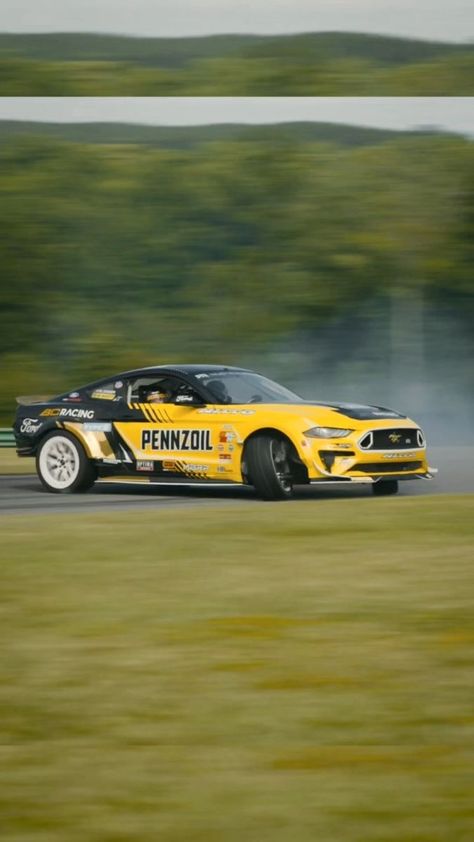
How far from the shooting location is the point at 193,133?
124 feet

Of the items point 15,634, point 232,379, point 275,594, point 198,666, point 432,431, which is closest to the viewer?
point 198,666

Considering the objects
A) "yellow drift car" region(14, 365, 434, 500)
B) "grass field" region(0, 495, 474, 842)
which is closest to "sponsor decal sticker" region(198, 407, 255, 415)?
"yellow drift car" region(14, 365, 434, 500)

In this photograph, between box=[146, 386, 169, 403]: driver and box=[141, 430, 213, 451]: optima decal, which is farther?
box=[146, 386, 169, 403]: driver

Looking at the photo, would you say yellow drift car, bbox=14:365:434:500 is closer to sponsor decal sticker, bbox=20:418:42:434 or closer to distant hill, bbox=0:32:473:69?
sponsor decal sticker, bbox=20:418:42:434

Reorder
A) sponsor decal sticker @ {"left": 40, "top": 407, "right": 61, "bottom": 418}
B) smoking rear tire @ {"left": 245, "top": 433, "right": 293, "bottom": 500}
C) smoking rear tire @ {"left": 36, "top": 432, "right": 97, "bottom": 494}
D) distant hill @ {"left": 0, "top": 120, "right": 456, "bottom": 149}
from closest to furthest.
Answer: smoking rear tire @ {"left": 245, "top": 433, "right": 293, "bottom": 500} < smoking rear tire @ {"left": 36, "top": 432, "right": 97, "bottom": 494} < sponsor decal sticker @ {"left": 40, "top": 407, "right": 61, "bottom": 418} < distant hill @ {"left": 0, "top": 120, "right": 456, "bottom": 149}

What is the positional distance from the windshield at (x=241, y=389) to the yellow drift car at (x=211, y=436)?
1 centimetres

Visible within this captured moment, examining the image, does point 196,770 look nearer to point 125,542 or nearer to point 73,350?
point 125,542

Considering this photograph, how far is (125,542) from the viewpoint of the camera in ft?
31.9

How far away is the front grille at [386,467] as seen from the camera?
12398mm

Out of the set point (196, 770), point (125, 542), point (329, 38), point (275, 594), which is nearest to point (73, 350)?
point (329, 38)

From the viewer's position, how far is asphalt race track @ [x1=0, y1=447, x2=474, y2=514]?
1269 centimetres

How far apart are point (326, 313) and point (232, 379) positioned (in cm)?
2011

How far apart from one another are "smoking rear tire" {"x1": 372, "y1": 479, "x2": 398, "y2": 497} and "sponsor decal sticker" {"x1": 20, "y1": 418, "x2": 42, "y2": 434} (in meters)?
3.40

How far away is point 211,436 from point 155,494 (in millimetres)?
1449
